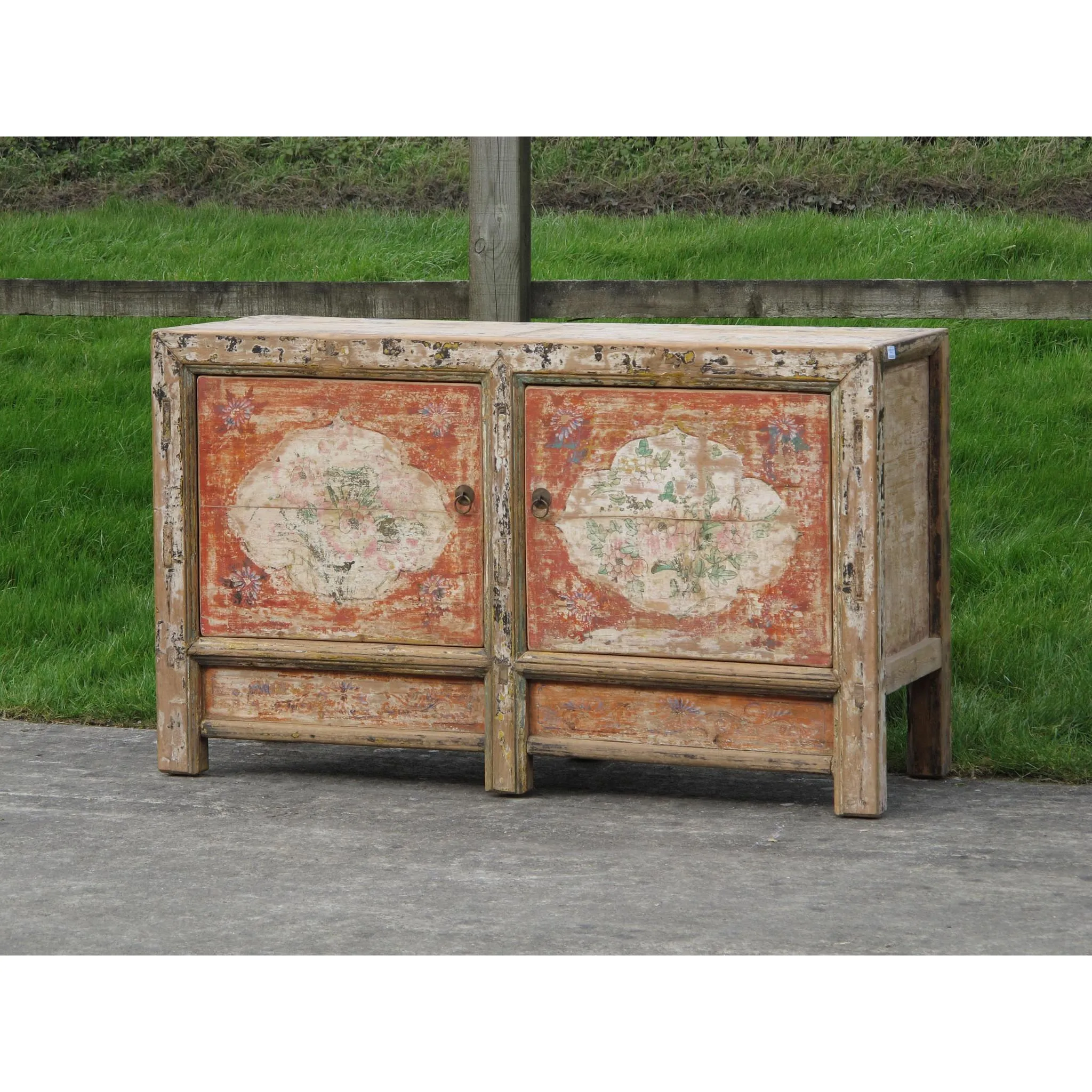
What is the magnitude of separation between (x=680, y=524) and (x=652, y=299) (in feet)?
4.68

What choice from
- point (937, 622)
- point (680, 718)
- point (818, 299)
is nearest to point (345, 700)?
point (680, 718)

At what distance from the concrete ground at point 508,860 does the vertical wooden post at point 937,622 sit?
11 cm

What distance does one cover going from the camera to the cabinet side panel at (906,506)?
4977mm

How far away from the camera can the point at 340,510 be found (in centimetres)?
522

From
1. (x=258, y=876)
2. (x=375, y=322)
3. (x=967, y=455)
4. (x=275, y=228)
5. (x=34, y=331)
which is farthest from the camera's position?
(x=275, y=228)

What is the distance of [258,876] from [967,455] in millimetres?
4337

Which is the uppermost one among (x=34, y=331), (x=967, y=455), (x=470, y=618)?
(x=34, y=331)

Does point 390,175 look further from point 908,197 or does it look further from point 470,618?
point 470,618

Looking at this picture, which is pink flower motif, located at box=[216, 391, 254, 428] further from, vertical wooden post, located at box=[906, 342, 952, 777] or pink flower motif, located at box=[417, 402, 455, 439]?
vertical wooden post, located at box=[906, 342, 952, 777]

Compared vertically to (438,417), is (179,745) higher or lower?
lower

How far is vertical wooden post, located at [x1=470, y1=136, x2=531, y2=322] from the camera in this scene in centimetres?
612

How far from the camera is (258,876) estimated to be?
4473 millimetres

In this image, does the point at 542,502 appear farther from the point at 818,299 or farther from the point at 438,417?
the point at 818,299

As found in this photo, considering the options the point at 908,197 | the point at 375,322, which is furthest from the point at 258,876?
the point at 908,197
